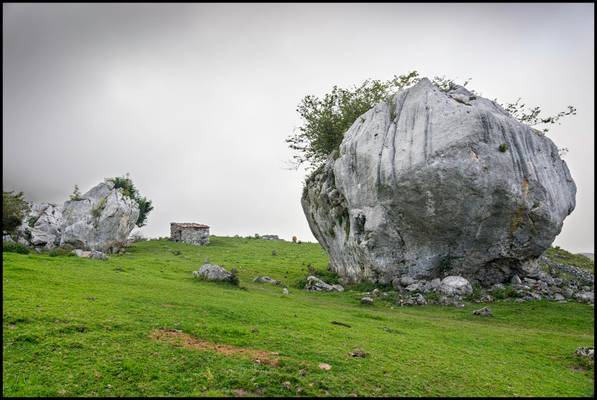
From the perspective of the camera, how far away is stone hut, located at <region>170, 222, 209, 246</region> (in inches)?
2689

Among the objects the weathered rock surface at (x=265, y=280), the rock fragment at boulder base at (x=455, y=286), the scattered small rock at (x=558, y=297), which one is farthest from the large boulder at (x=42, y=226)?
the scattered small rock at (x=558, y=297)

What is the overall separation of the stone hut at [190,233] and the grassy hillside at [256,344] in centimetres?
3986

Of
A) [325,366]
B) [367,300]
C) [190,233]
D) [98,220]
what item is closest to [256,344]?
[325,366]

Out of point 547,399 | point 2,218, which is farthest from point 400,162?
point 2,218

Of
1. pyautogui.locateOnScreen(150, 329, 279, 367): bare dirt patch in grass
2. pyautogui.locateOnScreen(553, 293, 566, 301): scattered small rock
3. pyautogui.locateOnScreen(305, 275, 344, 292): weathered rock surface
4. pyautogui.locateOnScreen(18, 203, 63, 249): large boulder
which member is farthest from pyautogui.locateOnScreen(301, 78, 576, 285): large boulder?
pyautogui.locateOnScreen(18, 203, 63, 249): large boulder

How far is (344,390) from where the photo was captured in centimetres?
1167

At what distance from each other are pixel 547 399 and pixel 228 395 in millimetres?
9008

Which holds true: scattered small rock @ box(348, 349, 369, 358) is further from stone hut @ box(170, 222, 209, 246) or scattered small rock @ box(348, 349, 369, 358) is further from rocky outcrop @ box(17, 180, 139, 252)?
stone hut @ box(170, 222, 209, 246)

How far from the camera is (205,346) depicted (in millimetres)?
14836

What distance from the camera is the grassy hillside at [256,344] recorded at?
39.2 ft

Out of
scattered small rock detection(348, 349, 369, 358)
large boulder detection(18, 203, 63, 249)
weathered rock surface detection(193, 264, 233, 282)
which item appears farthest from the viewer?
large boulder detection(18, 203, 63, 249)

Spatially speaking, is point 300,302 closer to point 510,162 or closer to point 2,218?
point 510,162

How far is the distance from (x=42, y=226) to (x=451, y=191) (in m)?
49.0

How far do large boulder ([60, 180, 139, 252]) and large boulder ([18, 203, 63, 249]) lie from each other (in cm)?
133
